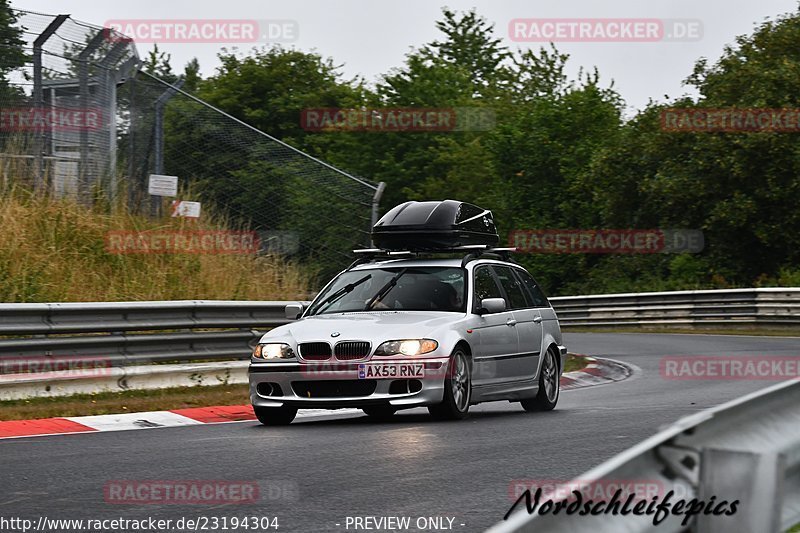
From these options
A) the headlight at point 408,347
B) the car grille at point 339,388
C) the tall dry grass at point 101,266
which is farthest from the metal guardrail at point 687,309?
the car grille at point 339,388

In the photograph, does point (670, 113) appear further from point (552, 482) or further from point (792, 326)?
point (552, 482)

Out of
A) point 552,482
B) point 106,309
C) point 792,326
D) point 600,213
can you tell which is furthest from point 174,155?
point 600,213

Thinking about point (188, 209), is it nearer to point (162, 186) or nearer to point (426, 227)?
point (162, 186)

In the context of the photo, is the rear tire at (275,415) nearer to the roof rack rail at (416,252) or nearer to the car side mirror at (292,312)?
the car side mirror at (292,312)

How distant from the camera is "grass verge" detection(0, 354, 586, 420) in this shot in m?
11.9

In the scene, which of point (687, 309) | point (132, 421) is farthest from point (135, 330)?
point (687, 309)

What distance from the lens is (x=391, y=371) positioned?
429 inches

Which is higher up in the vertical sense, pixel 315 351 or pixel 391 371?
pixel 315 351

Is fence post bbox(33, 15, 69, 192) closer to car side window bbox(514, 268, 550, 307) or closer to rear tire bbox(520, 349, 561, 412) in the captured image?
car side window bbox(514, 268, 550, 307)

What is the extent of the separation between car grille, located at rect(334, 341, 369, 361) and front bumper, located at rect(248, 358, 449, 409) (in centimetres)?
6

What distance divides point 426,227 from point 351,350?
241cm

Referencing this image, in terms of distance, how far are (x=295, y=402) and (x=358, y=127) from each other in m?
48.1

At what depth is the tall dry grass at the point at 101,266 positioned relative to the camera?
15.8 m

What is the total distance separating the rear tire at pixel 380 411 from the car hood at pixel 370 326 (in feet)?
1.86
